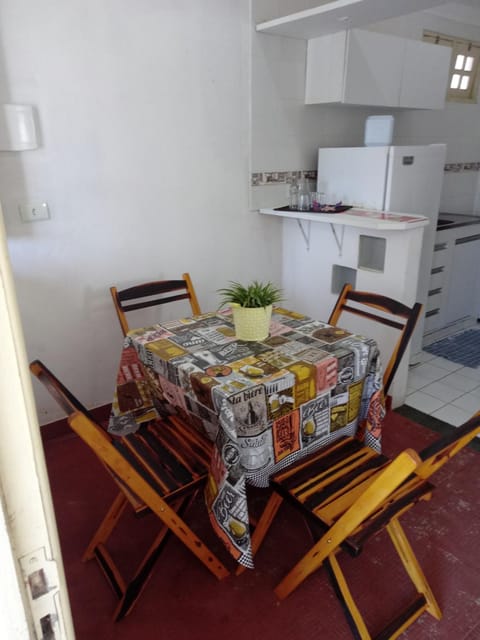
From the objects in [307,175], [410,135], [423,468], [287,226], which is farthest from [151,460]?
[410,135]

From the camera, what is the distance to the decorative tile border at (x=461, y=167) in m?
3.93

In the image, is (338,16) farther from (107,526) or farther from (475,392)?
(107,526)

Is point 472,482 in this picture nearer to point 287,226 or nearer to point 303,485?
point 303,485

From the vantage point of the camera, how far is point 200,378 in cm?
144

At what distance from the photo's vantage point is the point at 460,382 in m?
3.00

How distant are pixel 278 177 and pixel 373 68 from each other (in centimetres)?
85

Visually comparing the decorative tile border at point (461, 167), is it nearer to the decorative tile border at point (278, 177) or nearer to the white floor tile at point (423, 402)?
the decorative tile border at point (278, 177)

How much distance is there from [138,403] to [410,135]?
3.10 m

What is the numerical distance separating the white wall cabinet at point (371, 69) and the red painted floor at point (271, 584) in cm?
230

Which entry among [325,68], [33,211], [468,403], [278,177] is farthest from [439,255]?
[33,211]

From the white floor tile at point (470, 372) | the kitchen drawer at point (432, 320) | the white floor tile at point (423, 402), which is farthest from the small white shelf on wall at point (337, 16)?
the white floor tile at point (470, 372)

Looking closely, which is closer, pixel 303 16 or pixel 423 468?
pixel 423 468

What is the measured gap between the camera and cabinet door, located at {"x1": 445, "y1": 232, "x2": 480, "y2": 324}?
349 centimetres

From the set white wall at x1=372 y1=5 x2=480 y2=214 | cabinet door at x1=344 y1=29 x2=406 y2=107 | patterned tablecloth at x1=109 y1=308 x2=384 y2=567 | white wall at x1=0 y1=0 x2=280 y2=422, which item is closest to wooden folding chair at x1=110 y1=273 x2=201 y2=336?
white wall at x1=0 y1=0 x2=280 y2=422
